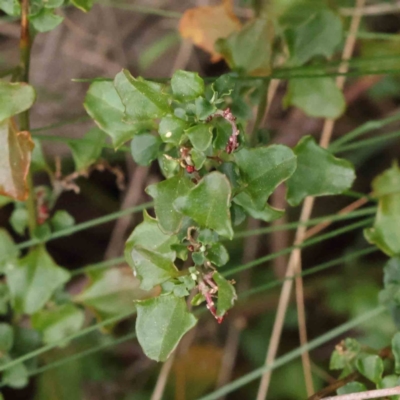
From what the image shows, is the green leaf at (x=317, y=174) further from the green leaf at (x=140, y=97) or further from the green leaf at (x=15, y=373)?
the green leaf at (x=15, y=373)

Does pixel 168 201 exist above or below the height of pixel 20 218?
above

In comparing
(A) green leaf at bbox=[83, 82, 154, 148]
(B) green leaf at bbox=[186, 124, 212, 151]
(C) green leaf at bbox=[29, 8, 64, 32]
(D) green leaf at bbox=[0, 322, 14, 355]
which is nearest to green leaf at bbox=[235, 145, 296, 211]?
(B) green leaf at bbox=[186, 124, 212, 151]

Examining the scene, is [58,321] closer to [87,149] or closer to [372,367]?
[87,149]

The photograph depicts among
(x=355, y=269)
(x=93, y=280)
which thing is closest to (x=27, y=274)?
(x=93, y=280)

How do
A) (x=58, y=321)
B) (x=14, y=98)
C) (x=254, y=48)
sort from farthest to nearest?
(x=58, y=321), (x=254, y=48), (x=14, y=98)

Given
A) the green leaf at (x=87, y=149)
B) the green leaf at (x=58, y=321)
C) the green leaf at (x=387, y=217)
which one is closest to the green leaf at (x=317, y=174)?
the green leaf at (x=387, y=217)

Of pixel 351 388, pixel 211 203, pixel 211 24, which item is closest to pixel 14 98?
pixel 211 203

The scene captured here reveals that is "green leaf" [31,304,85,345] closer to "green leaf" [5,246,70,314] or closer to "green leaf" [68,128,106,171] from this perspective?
"green leaf" [5,246,70,314]

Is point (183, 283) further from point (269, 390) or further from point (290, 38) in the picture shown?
point (269, 390)
